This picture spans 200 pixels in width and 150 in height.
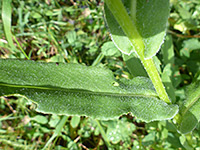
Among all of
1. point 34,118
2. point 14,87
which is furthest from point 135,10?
point 34,118

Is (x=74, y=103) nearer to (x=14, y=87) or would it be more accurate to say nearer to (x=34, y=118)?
(x=14, y=87)

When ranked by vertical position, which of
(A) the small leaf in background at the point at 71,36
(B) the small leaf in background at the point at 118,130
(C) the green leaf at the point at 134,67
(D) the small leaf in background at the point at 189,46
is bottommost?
(B) the small leaf in background at the point at 118,130

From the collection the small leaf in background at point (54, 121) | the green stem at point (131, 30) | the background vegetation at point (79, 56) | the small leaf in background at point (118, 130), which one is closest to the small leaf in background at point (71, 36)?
the background vegetation at point (79, 56)

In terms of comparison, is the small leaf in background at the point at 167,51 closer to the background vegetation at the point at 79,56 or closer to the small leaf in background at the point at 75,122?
the background vegetation at the point at 79,56

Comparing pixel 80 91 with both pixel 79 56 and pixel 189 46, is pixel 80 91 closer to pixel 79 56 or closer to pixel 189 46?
pixel 79 56

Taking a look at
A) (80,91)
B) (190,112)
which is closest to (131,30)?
(80,91)

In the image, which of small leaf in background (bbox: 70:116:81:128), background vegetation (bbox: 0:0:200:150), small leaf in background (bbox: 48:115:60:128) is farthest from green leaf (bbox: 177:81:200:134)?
small leaf in background (bbox: 48:115:60:128)
